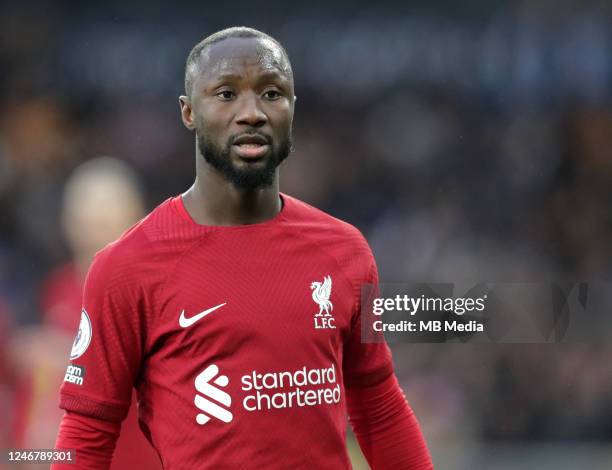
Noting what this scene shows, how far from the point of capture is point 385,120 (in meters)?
9.89

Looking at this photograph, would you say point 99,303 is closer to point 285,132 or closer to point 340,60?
point 285,132

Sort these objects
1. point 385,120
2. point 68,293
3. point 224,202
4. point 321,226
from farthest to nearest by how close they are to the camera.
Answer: point 385,120 < point 68,293 < point 321,226 < point 224,202

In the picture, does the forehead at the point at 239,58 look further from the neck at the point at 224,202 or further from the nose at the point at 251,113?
the neck at the point at 224,202

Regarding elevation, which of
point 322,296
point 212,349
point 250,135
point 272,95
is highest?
point 272,95

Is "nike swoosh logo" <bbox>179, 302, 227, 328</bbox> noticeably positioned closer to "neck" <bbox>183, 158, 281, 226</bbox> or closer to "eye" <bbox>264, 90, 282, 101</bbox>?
"neck" <bbox>183, 158, 281, 226</bbox>

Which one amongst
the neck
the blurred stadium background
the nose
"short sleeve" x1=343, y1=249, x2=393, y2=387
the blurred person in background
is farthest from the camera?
the blurred stadium background

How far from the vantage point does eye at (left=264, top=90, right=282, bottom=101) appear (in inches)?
112

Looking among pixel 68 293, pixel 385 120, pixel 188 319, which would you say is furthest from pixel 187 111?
pixel 385 120

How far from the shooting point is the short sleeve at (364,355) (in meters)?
3.03

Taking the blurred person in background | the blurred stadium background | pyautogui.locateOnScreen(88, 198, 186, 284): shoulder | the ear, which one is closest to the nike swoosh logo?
pyautogui.locateOnScreen(88, 198, 186, 284): shoulder

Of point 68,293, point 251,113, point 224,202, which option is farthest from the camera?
point 68,293

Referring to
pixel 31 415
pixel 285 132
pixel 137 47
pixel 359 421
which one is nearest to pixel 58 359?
pixel 31 415

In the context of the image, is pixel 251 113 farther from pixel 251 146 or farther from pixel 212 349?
pixel 212 349

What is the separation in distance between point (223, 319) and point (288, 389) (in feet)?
0.76
